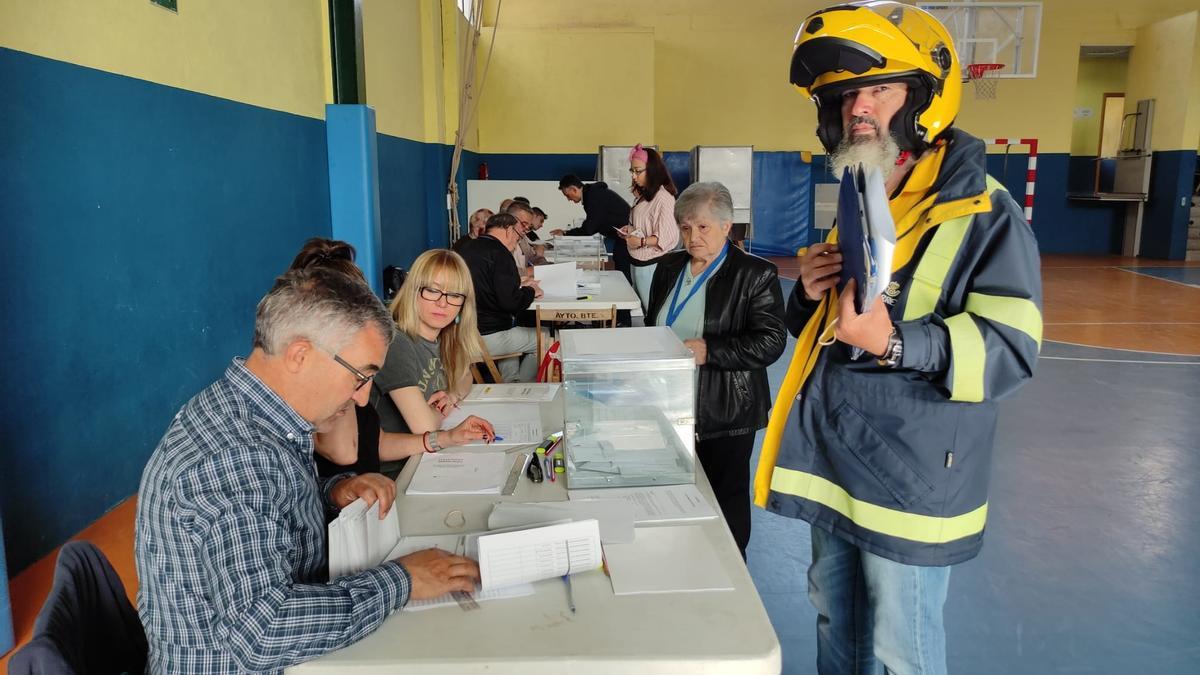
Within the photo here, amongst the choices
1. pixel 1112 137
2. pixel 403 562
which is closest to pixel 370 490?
pixel 403 562

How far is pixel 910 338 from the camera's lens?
4.34 ft

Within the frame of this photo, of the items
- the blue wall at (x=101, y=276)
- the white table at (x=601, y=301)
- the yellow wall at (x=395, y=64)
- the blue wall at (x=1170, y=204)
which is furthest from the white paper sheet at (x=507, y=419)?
the blue wall at (x=1170, y=204)

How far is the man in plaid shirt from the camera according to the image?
3.81 ft

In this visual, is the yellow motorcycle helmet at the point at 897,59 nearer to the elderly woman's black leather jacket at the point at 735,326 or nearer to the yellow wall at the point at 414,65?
the elderly woman's black leather jacket at the point at 735,326

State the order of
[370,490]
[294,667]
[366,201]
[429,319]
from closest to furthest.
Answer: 1. [294,667]
2. [370,490]
3. [429,319]
4. [366,201]

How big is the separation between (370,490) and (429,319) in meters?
1.17

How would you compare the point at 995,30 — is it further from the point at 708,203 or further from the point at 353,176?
the point at 708,203

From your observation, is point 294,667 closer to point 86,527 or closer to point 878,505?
point 878,505

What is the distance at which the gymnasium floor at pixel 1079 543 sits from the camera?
8.25 ft

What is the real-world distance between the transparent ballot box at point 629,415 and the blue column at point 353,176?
4.09 m

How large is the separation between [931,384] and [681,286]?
1.46 meters

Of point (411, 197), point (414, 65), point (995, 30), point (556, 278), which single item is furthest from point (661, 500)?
point (995, 30)

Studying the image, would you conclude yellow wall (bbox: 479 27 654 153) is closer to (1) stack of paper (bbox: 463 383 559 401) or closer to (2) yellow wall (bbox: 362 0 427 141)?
(2) yellow wall (bbox: 362 0 427 141)

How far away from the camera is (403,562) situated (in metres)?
1.35
